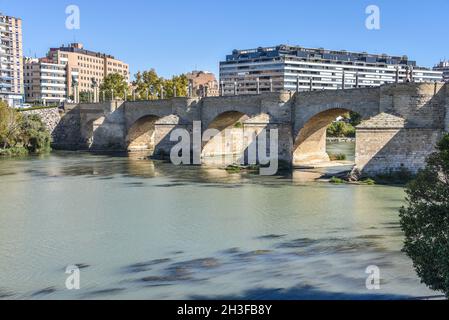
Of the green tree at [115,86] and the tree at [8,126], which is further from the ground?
the green tree at [115,86]

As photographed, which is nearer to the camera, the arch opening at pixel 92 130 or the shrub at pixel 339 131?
the arch opening at pixel 92 130

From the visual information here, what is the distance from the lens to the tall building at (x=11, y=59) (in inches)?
2916

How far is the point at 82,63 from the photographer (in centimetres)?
9706

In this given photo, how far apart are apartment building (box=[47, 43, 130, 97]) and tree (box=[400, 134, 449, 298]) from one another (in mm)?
84467

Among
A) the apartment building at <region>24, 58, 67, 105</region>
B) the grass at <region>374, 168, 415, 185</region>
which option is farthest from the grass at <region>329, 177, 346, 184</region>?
the apartment building at <region>24, 58, 67, 105</region>

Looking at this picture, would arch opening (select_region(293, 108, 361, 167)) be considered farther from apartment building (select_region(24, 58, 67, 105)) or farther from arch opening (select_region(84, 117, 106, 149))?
apartment building (select_region(24, 58, 67, 105))

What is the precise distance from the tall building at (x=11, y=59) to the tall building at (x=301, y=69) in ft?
115

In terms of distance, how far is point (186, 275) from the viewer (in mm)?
10727

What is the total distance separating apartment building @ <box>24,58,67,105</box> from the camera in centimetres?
8744

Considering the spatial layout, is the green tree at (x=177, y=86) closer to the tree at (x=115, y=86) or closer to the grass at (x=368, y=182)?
the tree at (x=115, y=86)

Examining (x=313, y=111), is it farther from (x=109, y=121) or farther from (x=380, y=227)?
(x=109, y=121)

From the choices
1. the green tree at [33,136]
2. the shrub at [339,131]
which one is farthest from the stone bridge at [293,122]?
the shrub at [339,131]

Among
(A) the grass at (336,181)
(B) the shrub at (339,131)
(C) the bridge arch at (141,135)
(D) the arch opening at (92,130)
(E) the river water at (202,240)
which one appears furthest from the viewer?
(B) the shrub at (339,131)

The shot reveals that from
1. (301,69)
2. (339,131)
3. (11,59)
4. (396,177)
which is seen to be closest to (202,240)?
(396,177)
